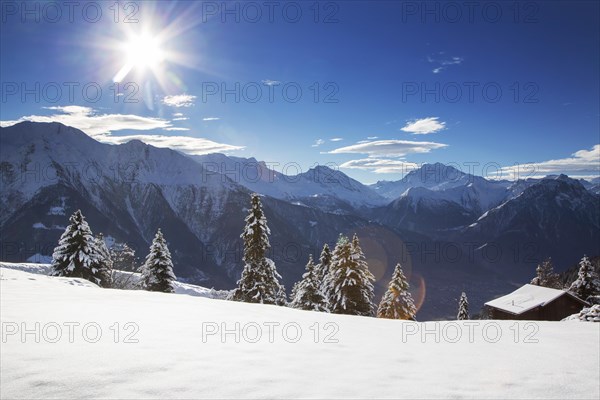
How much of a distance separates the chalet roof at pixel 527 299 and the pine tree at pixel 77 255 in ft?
129

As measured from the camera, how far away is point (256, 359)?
21.6 feet

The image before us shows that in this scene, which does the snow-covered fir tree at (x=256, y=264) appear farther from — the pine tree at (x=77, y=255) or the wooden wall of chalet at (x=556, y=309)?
the wooden wall of chalet at (x=556, y=309)

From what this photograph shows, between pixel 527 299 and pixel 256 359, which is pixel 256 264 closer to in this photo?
pixel 256 359

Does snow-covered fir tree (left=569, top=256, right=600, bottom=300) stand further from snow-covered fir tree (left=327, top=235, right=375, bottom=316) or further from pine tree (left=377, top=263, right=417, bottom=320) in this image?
snow-covered fir tree (left=327, top=235, right=375, bottom=316)

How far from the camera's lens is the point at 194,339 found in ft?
25.0

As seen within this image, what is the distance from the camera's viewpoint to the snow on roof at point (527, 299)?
118 ft

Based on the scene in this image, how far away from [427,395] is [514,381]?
6.99ft

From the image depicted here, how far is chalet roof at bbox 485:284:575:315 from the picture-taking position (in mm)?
35938

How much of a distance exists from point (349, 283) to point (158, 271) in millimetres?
17041

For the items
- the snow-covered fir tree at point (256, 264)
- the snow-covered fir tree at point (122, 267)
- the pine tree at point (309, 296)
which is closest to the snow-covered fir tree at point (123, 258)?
the snow-covered fir tree at point (122, 267)

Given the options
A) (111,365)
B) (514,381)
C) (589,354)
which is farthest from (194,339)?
(589,354)

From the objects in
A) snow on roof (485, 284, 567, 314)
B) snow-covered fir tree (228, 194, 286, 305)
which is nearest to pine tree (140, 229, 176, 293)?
snow-covered fir tree (228, 194, 286, 305)

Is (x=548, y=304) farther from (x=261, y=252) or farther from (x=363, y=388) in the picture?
(x=363, y=388)

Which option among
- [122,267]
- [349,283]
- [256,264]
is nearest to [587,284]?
[349,283]
